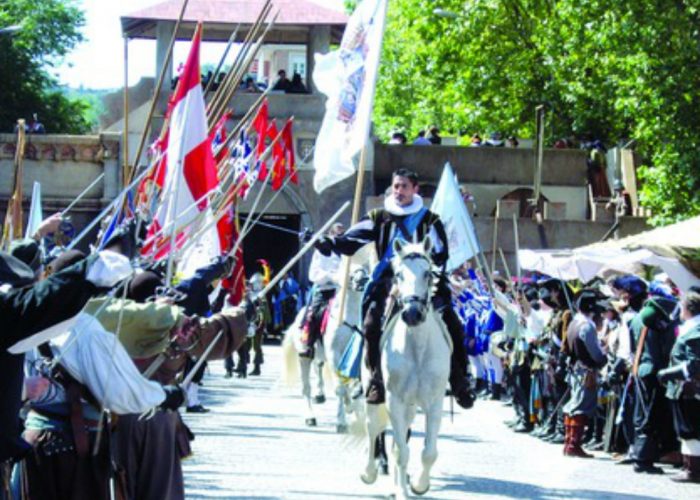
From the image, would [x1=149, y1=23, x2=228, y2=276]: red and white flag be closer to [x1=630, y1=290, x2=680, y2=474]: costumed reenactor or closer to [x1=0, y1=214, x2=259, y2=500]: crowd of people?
[x1=0, y1=214, x2=259, y2=500]: crowd of people

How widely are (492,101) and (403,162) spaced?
13.5 ft

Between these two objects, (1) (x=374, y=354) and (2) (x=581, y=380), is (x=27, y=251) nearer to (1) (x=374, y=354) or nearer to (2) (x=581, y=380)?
(1) (x=374, y=354)

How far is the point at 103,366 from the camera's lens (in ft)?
25.7

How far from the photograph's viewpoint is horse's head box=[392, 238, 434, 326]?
1227cm

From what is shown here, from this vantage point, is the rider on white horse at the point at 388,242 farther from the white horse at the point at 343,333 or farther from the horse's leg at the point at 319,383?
the horse's leg at the point at 319,383

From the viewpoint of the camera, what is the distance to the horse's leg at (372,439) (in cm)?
1358

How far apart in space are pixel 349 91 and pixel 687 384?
406cm

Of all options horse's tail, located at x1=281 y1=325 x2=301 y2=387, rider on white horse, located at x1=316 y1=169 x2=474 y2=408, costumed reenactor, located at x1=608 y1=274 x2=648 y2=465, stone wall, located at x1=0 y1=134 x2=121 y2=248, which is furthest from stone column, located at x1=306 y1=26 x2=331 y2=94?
rider on white horse, located at x1=316 y1=169 x2=474 y2=408

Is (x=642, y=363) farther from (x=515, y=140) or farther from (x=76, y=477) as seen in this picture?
(x=515, y=140)

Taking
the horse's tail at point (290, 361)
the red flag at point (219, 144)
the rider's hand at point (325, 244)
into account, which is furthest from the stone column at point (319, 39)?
the rider's hand at point (325, 244)

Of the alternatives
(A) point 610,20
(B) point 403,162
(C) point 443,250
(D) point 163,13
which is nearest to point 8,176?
(D) point 163,13

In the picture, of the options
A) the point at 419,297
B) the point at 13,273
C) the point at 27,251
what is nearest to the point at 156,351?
the point at 27,251

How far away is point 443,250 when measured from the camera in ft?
43.6

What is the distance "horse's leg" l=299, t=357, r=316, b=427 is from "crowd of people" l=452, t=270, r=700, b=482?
2.49m
